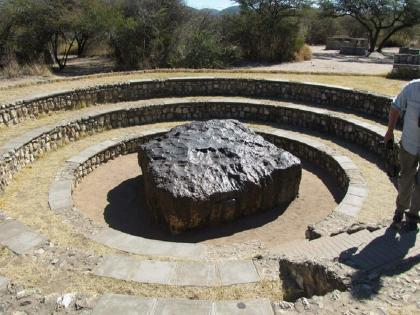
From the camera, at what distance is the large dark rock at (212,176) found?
6.82 metres

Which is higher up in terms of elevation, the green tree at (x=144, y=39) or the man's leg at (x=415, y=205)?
the green tree at (x=144, y=39)

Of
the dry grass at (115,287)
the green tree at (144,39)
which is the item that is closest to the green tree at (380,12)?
the green tree at (144,39)

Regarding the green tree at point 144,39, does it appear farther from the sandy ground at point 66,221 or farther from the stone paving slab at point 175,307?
the stone paving slab at point 175,307

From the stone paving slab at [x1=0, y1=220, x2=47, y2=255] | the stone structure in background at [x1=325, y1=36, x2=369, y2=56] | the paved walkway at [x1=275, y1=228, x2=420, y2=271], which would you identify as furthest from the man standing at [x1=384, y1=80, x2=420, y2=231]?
the stone structure in background at [x1=325, y1=36, x2=369, y2=56]

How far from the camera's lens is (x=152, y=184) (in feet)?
23.4

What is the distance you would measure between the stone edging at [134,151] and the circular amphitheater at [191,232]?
3 cm

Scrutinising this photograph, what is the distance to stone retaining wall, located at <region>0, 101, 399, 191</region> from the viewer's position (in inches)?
329

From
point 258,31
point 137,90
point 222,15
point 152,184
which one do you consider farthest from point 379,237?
point 222,15

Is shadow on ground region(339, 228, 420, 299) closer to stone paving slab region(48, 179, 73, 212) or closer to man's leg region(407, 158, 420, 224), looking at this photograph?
man's leg region(407, 158, 420, 224)

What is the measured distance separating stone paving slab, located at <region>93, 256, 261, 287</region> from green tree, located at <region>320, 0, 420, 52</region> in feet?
92.5

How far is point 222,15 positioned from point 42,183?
1936 cm

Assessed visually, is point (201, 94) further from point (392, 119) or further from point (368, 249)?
point (368, 249)

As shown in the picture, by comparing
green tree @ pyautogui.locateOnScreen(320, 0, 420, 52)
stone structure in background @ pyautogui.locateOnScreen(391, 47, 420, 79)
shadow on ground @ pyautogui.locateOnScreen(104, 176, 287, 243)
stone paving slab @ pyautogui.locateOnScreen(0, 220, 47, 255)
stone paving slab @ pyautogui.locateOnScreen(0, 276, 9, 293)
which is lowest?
shadow on ground @ pyautogui.locateOnScreen(104, 176, 287, 243)

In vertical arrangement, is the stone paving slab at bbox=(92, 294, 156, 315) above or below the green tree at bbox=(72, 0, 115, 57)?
below
